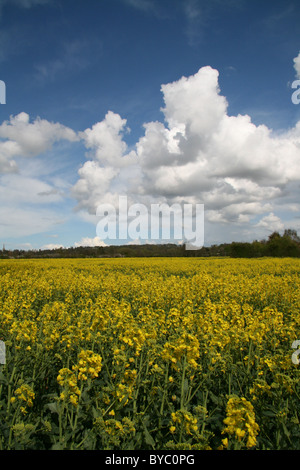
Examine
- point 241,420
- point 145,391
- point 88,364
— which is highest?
point 88,364

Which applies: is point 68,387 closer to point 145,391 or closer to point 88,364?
point 88,364

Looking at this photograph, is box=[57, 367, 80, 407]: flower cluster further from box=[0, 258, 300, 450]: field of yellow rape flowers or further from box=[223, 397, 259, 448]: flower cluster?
box=[223, 397, 259, 448]: flower cluster

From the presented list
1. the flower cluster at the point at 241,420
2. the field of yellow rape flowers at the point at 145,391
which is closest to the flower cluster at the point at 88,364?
the field of yellow rape flowers at the point at 145,391

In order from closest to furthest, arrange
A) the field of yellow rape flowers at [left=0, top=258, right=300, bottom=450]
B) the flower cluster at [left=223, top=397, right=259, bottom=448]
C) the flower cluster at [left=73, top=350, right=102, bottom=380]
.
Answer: the flower cluster at [left=223, top=397, right=259, bottom=448], the field of yellow rape flowers at [left=0, top=258, right=300, bottom=450], the flower cluster at [left=73, top=350, right=102, bottom=380]

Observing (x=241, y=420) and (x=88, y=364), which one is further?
(x=88, y=364)

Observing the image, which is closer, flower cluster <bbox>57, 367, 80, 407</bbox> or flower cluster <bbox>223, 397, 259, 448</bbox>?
flower cluster <bbox>223, 397, 259, 448</bbox>

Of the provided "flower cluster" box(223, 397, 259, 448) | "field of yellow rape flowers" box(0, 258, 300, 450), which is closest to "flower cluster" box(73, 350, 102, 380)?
"field of yellow rape flowers" box(0, 258, 300, 450)

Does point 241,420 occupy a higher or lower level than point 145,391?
higher

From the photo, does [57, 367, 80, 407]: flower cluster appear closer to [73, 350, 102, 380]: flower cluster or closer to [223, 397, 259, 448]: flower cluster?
[73, 350, 102, 380]: flower cluster

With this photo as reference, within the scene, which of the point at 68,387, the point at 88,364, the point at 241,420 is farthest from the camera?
the point at 88,364

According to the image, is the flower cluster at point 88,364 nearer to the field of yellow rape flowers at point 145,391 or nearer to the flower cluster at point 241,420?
the field of yellow rape flowers at point 145,391

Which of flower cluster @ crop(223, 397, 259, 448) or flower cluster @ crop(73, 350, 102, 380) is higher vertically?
flower cluster @ crop(73, 350, 102, 380)

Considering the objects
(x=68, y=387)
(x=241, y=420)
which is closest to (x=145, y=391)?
(x=68, y=387)

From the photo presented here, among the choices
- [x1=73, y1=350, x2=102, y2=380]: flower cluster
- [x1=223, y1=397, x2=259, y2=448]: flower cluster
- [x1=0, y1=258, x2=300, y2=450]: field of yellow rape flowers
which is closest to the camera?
[x1=223, y1=397, x2=259, y2=448]: flower cluster
